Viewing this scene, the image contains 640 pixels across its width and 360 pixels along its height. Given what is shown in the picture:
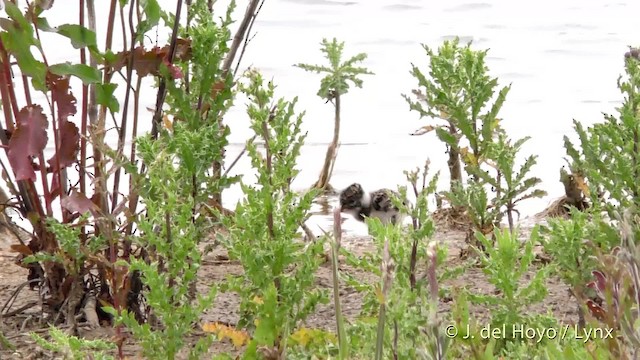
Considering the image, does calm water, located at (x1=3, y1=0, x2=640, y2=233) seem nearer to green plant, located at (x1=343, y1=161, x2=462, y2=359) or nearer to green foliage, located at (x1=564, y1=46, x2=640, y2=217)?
green foliage, located at (x1=564, y1=46, x2=640, y2=217)

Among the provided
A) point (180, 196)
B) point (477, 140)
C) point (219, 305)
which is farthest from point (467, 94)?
point (180, 196)

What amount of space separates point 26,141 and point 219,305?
31.8 inches

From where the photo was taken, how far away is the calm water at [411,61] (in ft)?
18.8

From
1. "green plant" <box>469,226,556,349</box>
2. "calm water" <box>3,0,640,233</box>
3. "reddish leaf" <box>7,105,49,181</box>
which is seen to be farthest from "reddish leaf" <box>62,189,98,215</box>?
"calm water" <box>3,0,640,233</box>

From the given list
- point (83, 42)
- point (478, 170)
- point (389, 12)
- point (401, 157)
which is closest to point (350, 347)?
point (83, 42)

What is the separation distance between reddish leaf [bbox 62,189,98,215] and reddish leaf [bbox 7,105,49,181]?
0.11m

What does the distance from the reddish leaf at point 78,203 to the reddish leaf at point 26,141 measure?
110 millimetres

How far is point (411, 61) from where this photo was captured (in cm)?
695

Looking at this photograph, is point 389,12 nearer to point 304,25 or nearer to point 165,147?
point 304,25

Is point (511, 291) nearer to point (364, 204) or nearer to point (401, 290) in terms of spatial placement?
point (401, 290)

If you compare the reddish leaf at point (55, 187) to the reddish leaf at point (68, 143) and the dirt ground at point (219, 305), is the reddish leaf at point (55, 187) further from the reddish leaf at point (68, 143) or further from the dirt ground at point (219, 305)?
the dirt ground at point (219, 305)

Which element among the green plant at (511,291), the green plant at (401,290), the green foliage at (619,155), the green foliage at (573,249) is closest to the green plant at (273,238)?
the green plant at (401,290)

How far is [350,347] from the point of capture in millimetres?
2309

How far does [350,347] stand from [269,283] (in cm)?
30
